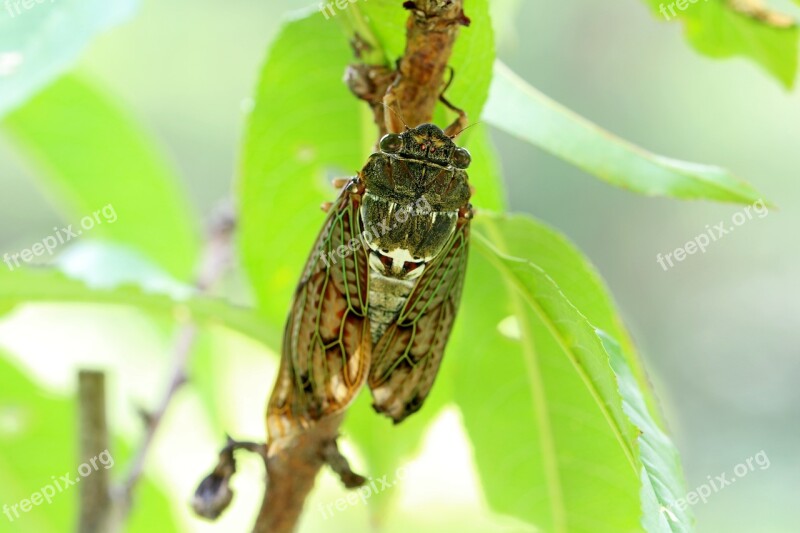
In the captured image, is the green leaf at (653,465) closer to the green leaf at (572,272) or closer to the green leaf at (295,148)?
the green leaf at (572,272)

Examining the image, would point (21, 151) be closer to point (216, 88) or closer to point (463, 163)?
point (463, 163)

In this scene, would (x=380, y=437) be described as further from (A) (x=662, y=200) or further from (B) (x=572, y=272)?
(A) (x=662, y=200)

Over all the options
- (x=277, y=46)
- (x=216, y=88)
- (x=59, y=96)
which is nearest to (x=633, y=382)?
(x=277, y=46)

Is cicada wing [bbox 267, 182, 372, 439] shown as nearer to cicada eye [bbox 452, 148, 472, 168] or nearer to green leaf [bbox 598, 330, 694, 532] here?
cicada eye [bbox 452, 148, 472, 168]

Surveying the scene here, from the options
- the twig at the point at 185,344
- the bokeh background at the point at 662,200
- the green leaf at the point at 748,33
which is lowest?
the bokeh background at the point at 662,200

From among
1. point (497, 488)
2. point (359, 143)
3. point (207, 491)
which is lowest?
point (497, 488)

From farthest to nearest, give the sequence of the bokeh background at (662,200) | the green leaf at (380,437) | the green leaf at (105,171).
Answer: the bokeh background at (662,200) < the green leaf at (105,171) < the green leaf at (380,437)

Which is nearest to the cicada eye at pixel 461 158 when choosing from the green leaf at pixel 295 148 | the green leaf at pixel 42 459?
the green leaf at pixel 295 148
